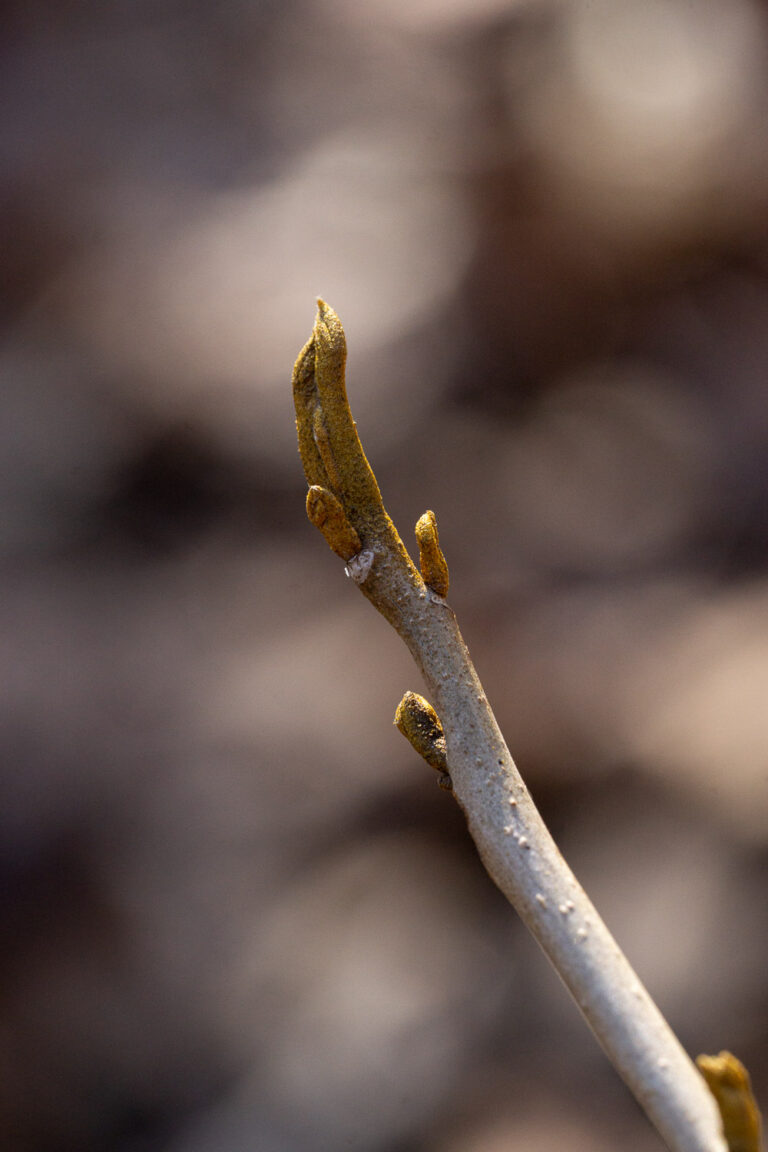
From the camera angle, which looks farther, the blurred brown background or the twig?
the blurred brown background

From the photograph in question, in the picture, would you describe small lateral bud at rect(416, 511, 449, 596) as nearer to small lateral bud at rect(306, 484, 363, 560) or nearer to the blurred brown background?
small lateral bud at rect(306, 484, 363, 560)

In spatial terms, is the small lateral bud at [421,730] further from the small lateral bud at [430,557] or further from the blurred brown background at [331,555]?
the blurred brown background at [331,555]

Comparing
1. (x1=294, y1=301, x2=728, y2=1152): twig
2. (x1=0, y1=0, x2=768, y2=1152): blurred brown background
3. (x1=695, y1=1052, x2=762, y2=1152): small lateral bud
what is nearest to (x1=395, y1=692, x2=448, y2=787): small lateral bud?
(x1=294, y1=301, x2=728, y2=1152): twig

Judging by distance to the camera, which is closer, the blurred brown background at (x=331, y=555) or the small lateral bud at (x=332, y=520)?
the small lateral bud at (x=332, y=520)

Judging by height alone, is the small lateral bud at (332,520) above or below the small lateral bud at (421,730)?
above

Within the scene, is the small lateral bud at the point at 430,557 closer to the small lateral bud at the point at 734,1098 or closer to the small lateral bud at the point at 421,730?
the small lateral bud at the point at 421,730

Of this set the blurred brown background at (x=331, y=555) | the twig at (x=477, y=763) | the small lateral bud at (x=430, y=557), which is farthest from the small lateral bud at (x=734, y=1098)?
the blurred brown background at (x=331, y=555)

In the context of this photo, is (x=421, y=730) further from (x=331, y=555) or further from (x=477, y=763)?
(x=331, y=555)

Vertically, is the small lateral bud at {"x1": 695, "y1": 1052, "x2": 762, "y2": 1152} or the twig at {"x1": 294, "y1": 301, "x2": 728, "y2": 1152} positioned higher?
the twig at {"x1": 294, "y1": 301, "x2": 728, "y2": 1152}
